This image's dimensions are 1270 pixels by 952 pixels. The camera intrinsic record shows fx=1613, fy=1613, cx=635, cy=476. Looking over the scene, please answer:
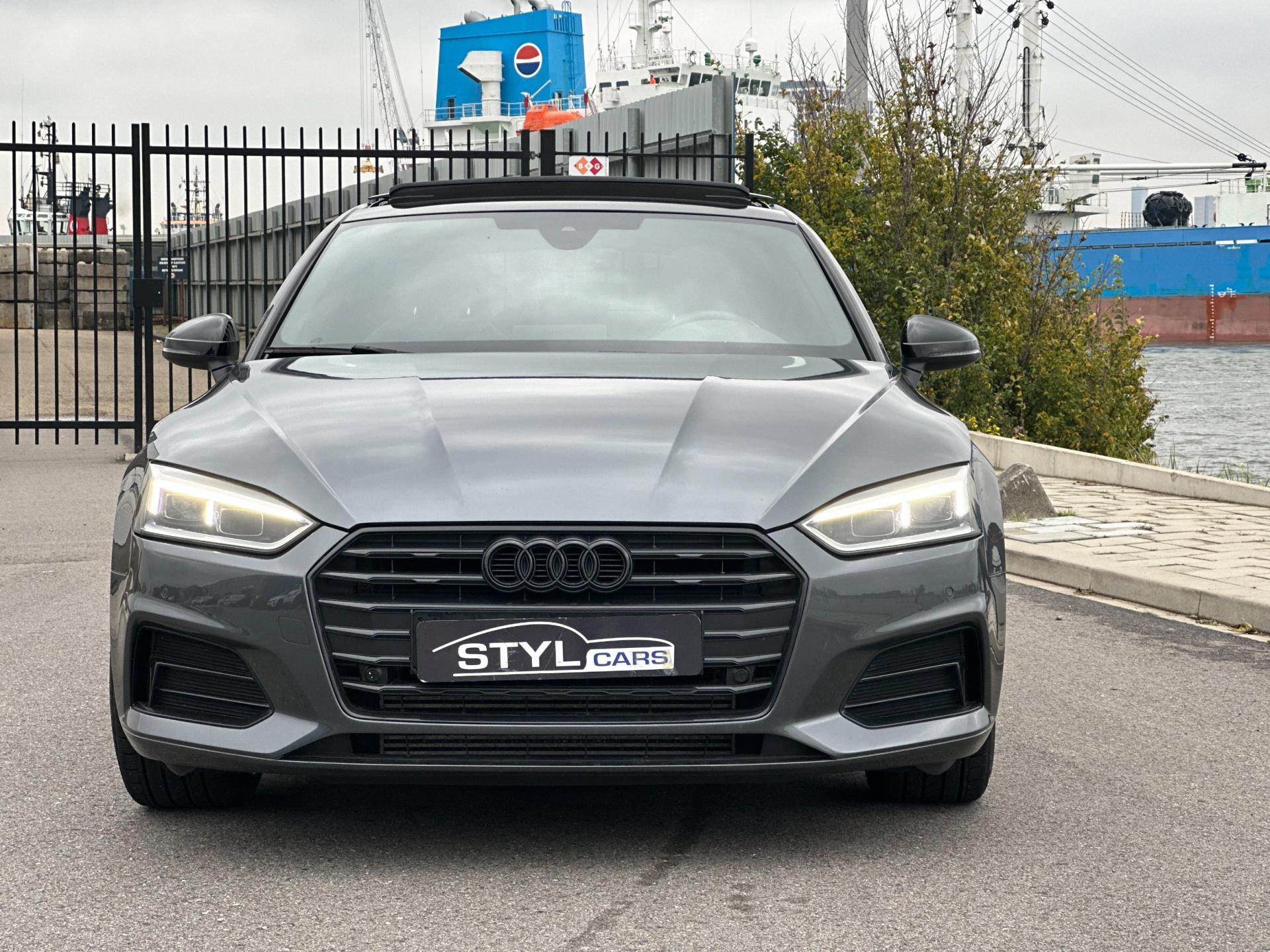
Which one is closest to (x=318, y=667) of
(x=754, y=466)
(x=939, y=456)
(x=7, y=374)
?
(x=754, y=466)

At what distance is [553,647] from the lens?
309cm

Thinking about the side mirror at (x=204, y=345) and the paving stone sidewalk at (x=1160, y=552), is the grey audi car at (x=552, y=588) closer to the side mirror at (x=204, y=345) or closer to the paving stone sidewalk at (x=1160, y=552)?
the side mirror at (x=204, y=345)

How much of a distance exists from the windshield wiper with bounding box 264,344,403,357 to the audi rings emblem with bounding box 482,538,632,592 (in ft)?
3.92

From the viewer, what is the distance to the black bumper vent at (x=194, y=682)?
10.6 ft

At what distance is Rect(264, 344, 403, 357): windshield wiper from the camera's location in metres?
4.16

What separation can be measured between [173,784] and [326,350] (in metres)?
A: 1.19

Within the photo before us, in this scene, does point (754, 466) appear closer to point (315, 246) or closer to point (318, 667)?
point (318, 667)

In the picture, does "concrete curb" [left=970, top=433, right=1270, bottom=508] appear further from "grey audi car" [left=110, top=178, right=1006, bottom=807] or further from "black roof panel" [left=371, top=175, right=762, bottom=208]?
"grey audi car" [left=110, top=178, right=1006, bottom=807]

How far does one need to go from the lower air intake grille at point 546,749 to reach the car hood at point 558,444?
0.44 metres

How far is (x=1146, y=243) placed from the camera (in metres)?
72.8

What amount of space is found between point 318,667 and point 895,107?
12.5 metres

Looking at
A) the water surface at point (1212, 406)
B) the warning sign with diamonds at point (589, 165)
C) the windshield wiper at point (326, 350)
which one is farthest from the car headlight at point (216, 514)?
the water surface at point (1212, 406)

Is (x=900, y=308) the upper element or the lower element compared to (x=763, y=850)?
upper

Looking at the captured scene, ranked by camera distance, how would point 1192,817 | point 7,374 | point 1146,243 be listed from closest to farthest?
point 1192,817 → point 7,374 → point 1146,243
